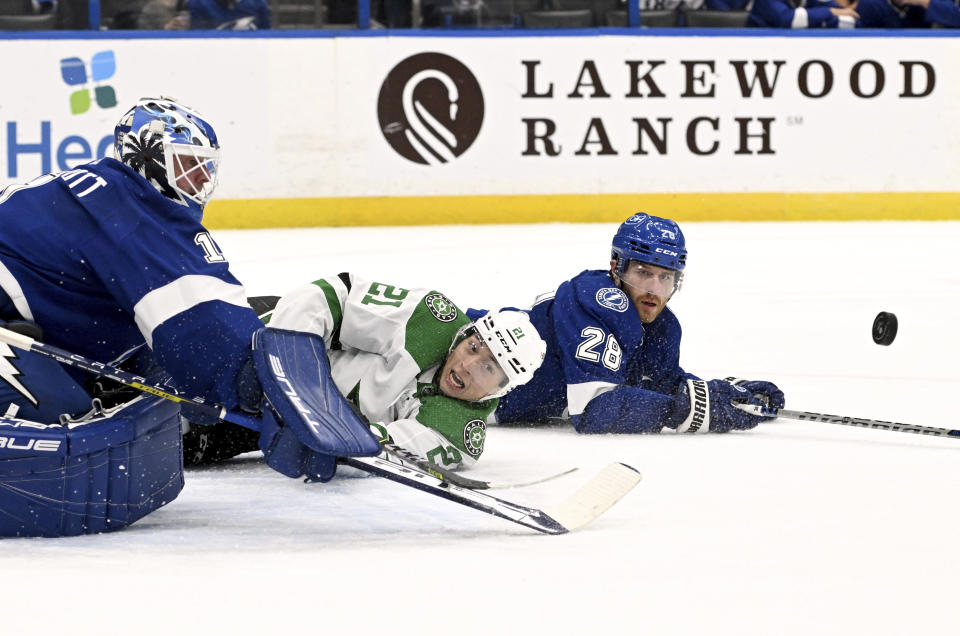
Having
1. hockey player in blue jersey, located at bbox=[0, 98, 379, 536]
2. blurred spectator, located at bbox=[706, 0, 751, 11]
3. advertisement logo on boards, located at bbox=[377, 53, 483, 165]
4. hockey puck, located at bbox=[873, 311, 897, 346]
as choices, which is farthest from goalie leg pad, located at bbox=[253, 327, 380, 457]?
blurred spectator, located at bbox=[706, 0, 751, 11]

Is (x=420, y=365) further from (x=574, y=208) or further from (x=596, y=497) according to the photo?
(x=574, y=208)

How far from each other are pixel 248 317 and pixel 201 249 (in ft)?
0.49

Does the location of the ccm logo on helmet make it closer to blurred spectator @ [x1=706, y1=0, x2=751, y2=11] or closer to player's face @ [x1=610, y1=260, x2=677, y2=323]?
player's face @ [x1=610, y1=260, x2=677, y2=323]

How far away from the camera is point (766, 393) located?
3.96 metres

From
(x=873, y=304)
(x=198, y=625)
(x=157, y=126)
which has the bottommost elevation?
(x=873, y=304)

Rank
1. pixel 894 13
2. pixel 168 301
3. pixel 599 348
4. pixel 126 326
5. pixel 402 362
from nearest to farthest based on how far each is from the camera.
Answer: pixel 168 301
pixel 126 326
pixel 402 362
pixel 599 348
pixel 894 13

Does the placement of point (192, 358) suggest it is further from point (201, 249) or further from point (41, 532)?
point (41, 532)

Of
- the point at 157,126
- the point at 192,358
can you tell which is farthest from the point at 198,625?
the point at 157,126

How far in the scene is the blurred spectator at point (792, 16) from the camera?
9.41m

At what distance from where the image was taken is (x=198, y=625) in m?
2.04

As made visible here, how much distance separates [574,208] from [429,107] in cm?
116

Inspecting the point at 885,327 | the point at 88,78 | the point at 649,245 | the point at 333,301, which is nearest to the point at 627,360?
the point at 649,245

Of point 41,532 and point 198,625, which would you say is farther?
point 41,532

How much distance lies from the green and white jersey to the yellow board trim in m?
5.86
